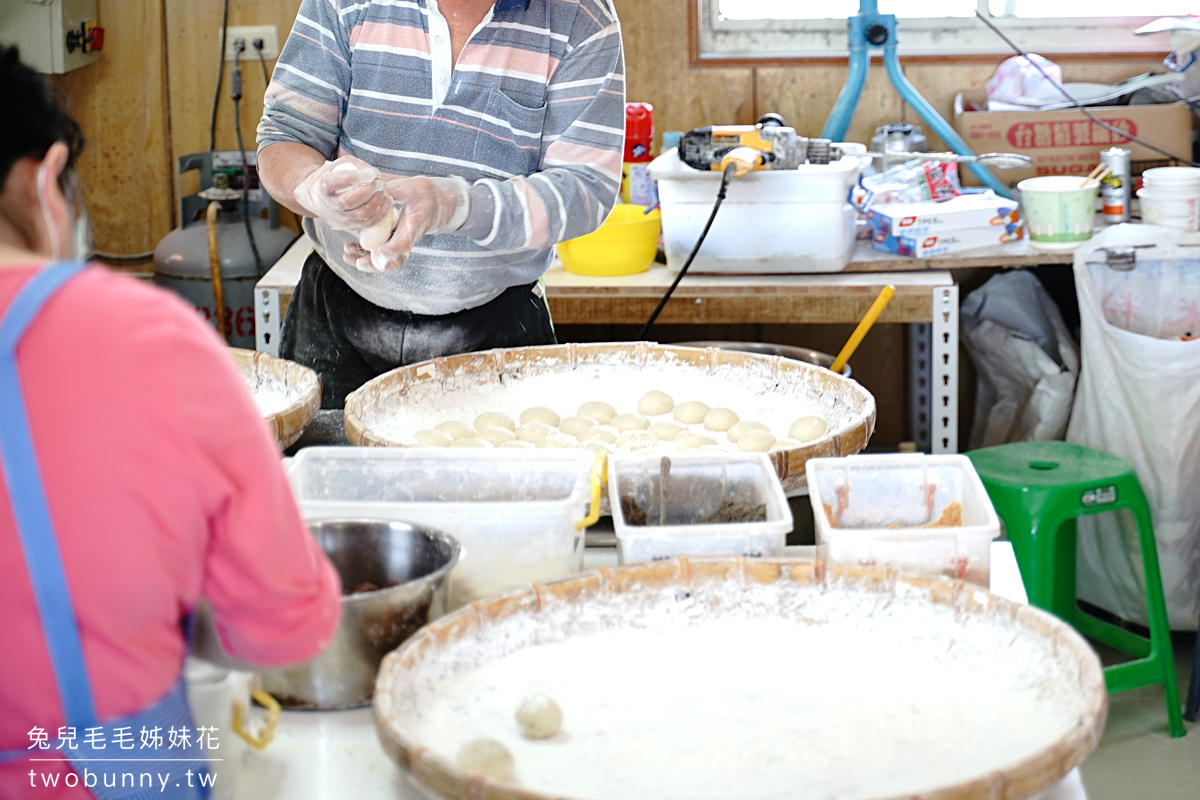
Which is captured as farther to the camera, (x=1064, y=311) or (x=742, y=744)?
(x=1064, y=311)

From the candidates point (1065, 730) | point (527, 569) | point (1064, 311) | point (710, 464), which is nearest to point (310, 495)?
point (527, 569)

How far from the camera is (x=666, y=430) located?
1657mm

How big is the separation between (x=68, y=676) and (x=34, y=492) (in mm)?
113

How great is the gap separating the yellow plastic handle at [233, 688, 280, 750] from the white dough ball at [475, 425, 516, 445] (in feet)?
Result: 2.17

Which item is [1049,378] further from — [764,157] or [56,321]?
[56,321]

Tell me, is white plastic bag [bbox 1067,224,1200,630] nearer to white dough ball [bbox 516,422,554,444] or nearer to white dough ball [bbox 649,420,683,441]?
white dough ball [bbox 649,420,683,441]

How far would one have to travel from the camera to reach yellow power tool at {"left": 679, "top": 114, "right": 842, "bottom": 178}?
2.57 m

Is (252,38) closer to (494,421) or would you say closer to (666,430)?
(494,421)

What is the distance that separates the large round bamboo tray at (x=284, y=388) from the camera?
4.69ft

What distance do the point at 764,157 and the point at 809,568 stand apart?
1.66 meters

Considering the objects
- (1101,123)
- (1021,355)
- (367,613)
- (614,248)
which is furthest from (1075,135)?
(367,613)

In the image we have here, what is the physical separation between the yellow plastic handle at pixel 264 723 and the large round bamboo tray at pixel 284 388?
19.4 inches

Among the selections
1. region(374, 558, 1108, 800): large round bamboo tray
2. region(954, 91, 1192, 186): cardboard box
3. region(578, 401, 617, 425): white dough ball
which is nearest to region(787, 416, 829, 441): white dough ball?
region(578, 401, 617, 425): white dough ball

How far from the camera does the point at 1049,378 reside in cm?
307
